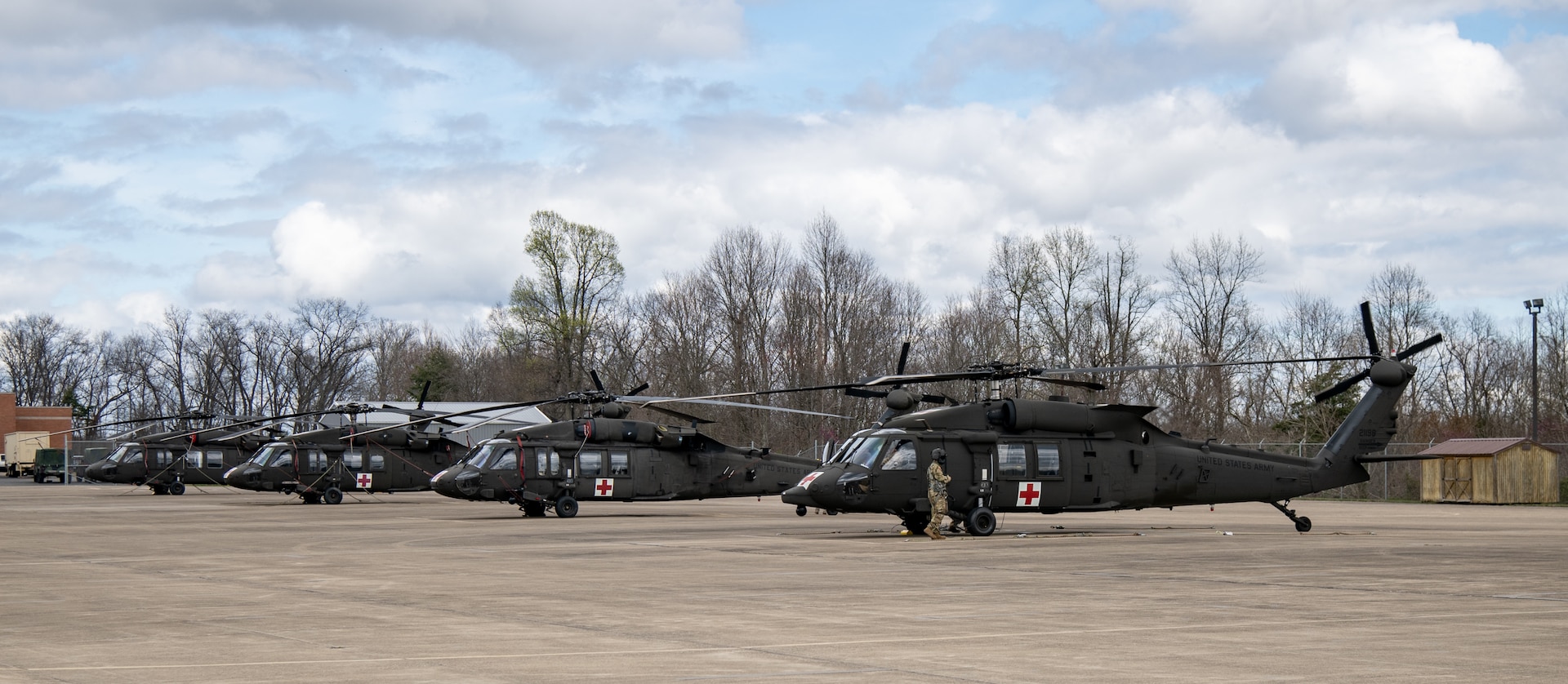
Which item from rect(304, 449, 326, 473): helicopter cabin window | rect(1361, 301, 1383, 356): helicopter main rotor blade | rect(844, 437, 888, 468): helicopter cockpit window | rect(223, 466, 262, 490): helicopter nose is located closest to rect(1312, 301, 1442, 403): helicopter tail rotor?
rect(1361, 301, 1383, 356): helicopter main rotor blade

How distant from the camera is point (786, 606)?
1238cm

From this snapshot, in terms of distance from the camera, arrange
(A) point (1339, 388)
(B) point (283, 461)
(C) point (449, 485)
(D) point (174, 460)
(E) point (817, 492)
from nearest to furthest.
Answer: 1. (E) point (817, 492)
2. (A) point (1339, 388)
3. (C) point (449, 485)
4. (B) point (283, 461)
5. (D) point (174, 460)

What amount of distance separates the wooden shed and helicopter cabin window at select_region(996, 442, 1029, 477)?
22.5 metres

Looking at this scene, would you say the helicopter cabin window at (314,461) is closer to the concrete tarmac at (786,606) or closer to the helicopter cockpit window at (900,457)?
the concrete tarmac at (786,606)

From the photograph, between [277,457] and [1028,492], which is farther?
[277,457]

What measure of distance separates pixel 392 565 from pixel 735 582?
4.89 metres

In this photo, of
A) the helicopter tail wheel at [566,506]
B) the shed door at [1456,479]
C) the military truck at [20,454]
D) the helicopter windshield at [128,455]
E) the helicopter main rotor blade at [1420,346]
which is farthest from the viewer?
the military truck at [20,454]

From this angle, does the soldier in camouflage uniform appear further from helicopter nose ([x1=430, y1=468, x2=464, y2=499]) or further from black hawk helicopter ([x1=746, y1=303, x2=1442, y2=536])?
helicopter nose ([x1=430, y1=468, x2=464, y2=499])

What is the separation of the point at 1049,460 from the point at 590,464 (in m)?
11.3

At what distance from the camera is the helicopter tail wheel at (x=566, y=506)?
30891 millimetres

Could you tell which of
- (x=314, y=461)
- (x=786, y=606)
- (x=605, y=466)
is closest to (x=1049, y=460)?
(x=605, y=466)

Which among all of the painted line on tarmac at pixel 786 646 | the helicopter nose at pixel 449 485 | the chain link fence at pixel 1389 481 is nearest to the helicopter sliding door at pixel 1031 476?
the painted line on tarmac at pixel 786 646

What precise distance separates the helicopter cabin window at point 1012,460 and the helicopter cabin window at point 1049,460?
0.71 ft

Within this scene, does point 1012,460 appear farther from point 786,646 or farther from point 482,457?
point 786,646
